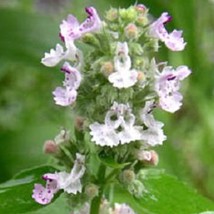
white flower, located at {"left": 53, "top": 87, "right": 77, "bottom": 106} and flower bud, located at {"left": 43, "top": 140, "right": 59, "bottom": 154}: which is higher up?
white flower, located at {"left": 53, "top": 87, "right": 77, "bottom": 106}

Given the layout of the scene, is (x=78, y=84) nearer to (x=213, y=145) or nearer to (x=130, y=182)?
(x=130, y=182)

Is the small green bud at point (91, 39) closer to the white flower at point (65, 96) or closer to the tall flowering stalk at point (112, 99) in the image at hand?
the tall flowering stalk at point (112, 99)

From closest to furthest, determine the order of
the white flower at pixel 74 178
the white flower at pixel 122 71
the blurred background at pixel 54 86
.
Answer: the white flower at pixel 122 71 → the white flower at pixel 74 178 → the blurred background at pixel 54 86

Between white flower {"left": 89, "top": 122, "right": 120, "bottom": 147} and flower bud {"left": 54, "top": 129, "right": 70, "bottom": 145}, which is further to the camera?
flower bud {"left": 54, "top": 129, "right": 70, "bottom": 145}

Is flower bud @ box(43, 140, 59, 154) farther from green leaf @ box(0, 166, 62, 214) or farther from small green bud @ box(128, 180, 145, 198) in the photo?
small green bud @ box(128, 180, 145, 198)

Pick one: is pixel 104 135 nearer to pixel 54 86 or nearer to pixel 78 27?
pixel 78 27

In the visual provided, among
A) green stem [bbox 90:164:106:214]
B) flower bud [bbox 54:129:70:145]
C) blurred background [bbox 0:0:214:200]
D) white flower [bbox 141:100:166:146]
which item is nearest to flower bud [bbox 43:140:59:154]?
flower bud [bbox 54:129:70:145]

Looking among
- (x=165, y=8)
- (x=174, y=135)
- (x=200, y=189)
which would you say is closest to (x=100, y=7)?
(x=165, y=8)

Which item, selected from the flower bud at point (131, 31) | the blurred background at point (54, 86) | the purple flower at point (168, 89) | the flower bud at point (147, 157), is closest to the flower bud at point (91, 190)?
the flower bud at point (147, 157)
